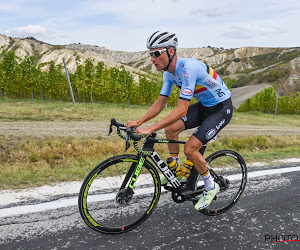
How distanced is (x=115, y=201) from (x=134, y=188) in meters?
0.29

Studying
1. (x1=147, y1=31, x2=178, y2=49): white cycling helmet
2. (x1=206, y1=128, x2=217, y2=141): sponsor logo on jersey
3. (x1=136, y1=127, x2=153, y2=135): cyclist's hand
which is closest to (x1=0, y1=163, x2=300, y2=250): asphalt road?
(x1=206, y1=128, x2=217, y2=141): sponsor logo on jersey

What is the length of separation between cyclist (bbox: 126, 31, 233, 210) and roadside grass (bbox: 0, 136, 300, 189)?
2204 millimetres

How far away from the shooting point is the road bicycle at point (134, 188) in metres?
3.03

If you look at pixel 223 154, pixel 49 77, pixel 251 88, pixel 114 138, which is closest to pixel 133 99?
pixel 49 77

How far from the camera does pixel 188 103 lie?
124 inches

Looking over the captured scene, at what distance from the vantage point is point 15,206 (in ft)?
11.5

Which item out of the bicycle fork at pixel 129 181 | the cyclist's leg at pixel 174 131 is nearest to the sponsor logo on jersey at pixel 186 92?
the cyclist's leg at pixel 174 131

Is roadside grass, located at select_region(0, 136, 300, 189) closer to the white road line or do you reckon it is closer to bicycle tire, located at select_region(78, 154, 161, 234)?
the white road line

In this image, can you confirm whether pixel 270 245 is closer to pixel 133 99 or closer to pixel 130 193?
pixel 130 193

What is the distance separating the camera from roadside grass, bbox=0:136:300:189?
4668mm

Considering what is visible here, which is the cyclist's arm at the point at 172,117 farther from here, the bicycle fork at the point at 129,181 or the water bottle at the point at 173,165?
the water bottle at the point at 173,165

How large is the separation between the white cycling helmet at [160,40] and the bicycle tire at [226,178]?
171 cm

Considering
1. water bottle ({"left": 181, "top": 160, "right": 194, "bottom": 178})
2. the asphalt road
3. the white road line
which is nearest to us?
the asphalt road

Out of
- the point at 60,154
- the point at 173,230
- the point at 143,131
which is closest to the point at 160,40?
the point at 143,131
